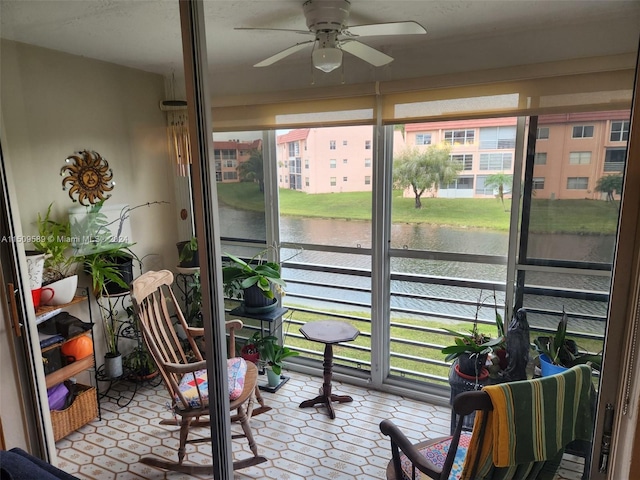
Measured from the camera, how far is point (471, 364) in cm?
219

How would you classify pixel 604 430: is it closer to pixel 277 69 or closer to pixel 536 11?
pixel 536 11

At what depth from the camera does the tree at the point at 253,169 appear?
2738 mm

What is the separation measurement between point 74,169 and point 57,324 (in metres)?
0.80

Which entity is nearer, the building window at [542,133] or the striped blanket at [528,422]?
the striped blanket at [528,422]

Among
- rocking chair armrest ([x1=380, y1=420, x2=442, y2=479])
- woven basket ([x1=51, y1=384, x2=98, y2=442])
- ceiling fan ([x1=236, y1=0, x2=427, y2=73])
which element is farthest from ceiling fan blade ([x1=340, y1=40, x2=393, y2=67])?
woven basket ([x1=51, y1=384, x2=98, y2=442])

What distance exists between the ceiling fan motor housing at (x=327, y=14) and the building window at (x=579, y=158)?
1.31 m

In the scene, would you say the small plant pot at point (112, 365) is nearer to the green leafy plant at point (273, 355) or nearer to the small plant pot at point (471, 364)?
the green leafy plant at point (273, 355)

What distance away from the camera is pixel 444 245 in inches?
96.4

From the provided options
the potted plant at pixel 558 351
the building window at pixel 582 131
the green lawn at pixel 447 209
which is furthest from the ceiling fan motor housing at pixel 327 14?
the potted plant at pixel 558 351

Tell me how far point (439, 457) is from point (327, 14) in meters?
1.79

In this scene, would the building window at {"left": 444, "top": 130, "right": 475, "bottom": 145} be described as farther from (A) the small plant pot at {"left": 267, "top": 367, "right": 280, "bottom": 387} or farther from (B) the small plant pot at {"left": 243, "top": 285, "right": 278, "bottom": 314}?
(A) the small plant pot at {"left": 267, "top": 367, "right": 280, "bottom": 387}

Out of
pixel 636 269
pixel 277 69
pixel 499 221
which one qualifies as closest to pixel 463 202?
pixel 499 221

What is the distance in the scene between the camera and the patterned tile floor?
2.00 metres

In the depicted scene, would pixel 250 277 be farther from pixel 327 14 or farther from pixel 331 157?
pixel 327 14
